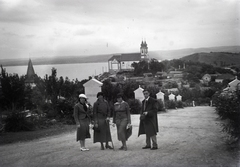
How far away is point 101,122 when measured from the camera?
221 inches

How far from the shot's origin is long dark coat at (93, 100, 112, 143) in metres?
5.58

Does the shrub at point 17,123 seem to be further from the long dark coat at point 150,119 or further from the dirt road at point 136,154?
the long dark coat at point 150,119

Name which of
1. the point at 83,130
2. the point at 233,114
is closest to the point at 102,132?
the point at 83,130

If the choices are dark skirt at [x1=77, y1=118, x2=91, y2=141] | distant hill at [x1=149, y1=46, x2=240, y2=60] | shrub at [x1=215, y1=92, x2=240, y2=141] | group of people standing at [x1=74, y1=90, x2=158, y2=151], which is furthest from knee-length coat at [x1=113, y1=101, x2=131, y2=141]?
distant hill at [x1=149, y1=46, x2=240, y2=60]

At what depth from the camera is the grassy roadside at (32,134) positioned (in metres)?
7.43

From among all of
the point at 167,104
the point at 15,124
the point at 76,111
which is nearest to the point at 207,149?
the point at 76,111

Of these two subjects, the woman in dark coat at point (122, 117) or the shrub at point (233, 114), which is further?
the woman in dark coat at point (122, 117)

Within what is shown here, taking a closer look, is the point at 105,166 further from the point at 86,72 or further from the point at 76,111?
the point at 86,72

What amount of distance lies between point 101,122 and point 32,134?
361 cm

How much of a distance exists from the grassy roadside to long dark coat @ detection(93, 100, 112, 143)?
10.0ft

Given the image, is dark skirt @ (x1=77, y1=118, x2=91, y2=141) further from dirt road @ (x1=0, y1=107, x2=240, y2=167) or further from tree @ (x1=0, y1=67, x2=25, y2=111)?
tree @ (x1=0, y1=67, x2=25, y2=111)

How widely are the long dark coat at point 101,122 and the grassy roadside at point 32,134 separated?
120 inches

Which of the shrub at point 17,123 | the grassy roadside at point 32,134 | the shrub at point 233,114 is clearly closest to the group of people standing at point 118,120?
the shrub at point 233,114

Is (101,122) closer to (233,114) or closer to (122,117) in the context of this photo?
(122,117)
